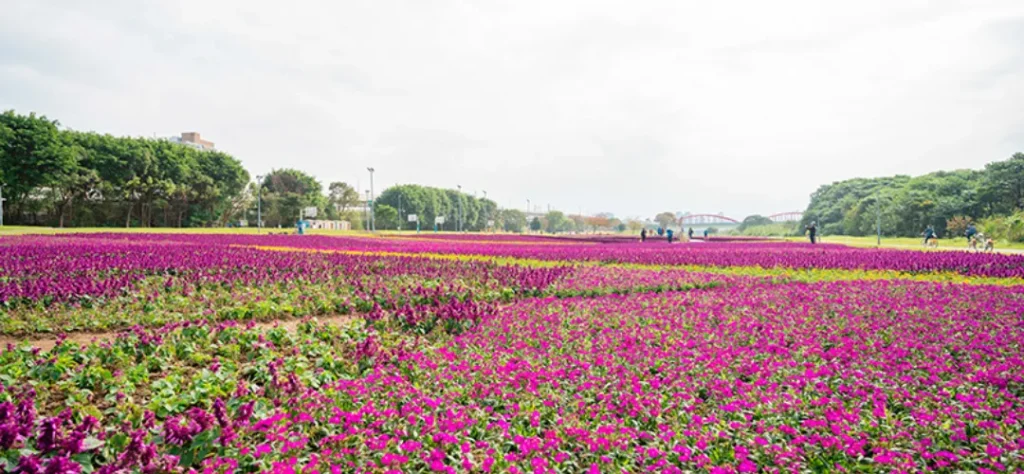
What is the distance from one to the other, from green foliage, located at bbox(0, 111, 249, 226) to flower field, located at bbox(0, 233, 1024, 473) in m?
41.6

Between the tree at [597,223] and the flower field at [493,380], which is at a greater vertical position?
the tree at [597,223]

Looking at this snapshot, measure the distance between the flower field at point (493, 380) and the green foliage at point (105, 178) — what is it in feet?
137

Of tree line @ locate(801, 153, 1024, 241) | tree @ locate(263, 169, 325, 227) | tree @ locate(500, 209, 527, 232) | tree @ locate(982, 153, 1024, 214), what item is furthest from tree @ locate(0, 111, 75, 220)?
tree @ locate(500, 209, 527, 232)

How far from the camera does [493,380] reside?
4.98 meters

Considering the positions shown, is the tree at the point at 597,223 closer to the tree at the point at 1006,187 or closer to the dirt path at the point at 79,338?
the tree at the point at 1006,187

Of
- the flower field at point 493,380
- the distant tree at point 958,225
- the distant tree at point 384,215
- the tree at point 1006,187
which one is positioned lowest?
the flower field at point 493,380

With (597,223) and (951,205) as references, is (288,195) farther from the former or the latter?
(597,223)

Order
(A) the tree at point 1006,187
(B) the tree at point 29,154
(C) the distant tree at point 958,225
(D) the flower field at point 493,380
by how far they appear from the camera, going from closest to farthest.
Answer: (D) the flower field at point 493,380, (B) the tree at point 29,154, (C) the distant tree at point 958,225, (A) the tree at point 1006,187

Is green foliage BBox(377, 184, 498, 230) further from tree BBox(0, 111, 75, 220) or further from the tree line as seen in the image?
the tree line

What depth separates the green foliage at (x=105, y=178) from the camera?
41.1 meters

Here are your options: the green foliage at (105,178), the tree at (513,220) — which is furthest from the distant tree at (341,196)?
the tree at (513,220)

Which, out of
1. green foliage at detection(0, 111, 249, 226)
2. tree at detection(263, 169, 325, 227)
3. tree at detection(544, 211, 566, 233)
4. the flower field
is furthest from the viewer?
tree at detection(544, 211, 566, 233)

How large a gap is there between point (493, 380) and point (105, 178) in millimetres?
56962

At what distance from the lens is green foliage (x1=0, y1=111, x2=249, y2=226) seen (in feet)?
135
